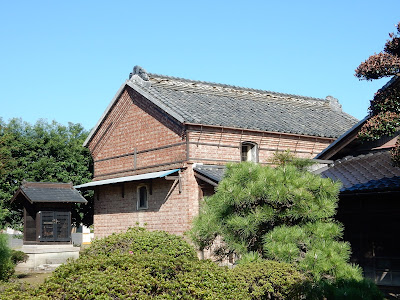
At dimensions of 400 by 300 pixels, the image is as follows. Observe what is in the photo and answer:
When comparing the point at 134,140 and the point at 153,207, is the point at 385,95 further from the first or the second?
the point at 134,140

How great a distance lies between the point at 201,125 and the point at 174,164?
1.88m

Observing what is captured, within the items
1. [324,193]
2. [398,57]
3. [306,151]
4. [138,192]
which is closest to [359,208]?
[324,193]

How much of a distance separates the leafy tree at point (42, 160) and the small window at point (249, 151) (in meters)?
12.2

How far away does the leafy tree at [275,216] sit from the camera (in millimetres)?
10242

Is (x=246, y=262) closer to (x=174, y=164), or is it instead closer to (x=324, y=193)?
(x=324, y=193)

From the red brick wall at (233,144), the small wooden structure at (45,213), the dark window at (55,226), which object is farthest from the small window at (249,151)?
the dark window at (55,226)

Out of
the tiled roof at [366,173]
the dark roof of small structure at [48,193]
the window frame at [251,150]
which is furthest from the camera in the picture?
the dark roof of small structure at [48,193]

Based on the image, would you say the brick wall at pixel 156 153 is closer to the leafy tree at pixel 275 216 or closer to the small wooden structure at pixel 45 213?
the small wooden structure at pixel 45 213

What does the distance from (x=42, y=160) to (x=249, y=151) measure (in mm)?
13641

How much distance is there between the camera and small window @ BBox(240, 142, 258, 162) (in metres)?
22.5

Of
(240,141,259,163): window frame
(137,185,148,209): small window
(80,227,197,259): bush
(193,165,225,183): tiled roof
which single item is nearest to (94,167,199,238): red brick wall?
(137,185,148,209): small window

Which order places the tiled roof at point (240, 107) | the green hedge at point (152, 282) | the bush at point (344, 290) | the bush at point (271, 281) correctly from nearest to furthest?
1. the green hedge at point (152, 282)
2. the bush at point (344, 290)
3. the bush at point (271, 281)
4. the tiled roof at point (240, 107)

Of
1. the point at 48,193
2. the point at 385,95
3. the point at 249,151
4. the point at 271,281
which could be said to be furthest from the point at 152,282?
the point at 48,193

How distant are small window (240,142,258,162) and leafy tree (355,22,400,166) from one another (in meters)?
12.6
